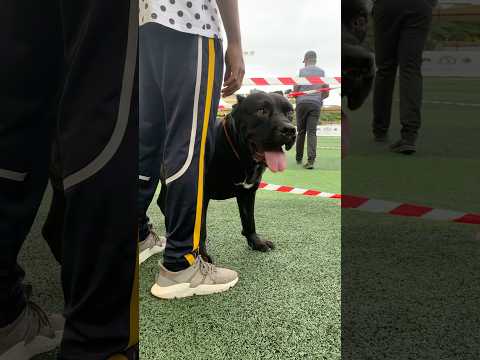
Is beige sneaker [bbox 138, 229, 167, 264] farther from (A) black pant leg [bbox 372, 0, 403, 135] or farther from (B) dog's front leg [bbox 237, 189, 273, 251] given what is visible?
(A) black pant leg [bbox 372, 0, 403, 135]

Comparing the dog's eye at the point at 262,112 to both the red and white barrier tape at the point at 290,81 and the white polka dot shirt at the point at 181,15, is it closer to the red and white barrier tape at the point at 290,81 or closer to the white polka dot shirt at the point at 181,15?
the white polka dot shirt at the point at 181,15

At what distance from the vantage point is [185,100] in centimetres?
115

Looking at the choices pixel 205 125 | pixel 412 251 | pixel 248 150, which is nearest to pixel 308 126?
pixel 248 150

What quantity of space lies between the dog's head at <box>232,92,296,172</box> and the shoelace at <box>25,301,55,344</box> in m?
0.99

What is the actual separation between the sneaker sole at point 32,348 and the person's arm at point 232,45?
975 mm

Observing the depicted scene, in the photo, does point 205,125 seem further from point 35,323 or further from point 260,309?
point 35,323

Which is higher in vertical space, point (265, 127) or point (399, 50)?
point (399, 50)

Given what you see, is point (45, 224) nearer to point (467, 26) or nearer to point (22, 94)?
point (22, 94)

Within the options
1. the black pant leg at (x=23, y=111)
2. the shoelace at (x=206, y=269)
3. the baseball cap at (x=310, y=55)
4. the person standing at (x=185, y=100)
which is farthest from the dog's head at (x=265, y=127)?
the baseball cap at (x=310, y=55)

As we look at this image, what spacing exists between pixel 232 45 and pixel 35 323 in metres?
1.00

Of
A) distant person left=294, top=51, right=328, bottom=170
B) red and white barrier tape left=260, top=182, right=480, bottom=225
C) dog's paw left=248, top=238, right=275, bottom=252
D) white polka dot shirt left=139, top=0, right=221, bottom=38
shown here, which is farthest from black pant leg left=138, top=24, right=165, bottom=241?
distant person left=294, top=51, right=328, bottom=170

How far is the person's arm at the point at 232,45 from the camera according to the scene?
50.6 inches

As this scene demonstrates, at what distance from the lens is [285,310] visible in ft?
3.61

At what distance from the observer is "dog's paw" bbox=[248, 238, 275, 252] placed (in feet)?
5.50
